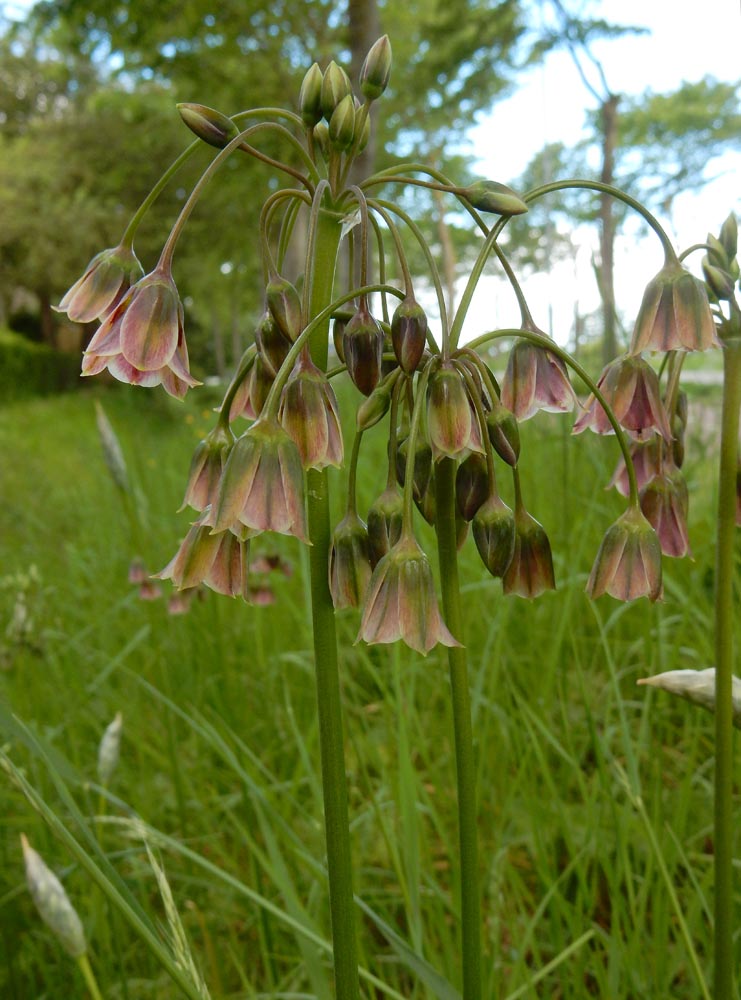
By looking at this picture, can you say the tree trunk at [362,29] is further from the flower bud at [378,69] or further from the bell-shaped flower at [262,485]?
the bell-shaped flower at [262,485]

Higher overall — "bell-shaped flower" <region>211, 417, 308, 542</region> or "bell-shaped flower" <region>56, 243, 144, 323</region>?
"bell-shaped flower" <region>56, 243, 144, 323</region>

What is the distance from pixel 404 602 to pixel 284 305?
33cm

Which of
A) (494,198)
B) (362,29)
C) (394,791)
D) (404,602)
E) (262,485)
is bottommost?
(394,791)

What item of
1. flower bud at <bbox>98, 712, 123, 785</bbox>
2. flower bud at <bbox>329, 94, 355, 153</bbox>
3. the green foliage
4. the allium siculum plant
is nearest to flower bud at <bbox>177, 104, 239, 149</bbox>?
the allium siculum plant

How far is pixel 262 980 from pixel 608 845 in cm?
76

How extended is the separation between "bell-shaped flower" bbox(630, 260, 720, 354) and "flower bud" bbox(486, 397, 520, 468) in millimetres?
218

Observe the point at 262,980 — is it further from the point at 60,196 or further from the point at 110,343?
the point at 60,196

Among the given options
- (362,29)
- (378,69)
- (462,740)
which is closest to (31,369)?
(362,29)

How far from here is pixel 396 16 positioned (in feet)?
45.6

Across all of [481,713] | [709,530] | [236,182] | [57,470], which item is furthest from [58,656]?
[236,182]

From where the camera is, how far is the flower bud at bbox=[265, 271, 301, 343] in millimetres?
875

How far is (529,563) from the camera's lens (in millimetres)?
962

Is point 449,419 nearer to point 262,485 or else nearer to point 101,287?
point 262,485

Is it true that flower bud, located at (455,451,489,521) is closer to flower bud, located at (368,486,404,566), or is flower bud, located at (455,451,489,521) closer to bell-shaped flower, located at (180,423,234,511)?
→ flower bud, located at (368,486,404,566)
